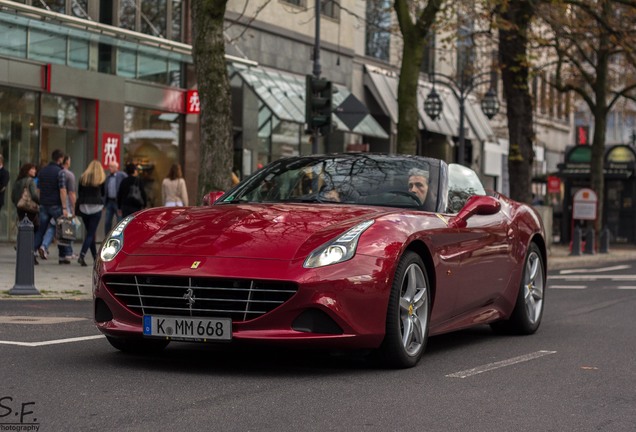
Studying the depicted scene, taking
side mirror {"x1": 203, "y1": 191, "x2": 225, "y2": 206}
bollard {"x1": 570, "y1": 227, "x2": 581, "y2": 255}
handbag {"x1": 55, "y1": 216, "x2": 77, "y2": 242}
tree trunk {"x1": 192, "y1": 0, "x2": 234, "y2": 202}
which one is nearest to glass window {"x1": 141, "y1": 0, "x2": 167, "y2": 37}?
handbag {"x1": 55, "y1": 216, "x2": 77, "y2": 242}

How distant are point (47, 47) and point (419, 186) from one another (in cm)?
1858

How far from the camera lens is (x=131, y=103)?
29.1m

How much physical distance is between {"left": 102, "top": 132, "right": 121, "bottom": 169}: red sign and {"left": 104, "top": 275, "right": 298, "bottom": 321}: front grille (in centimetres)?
2104

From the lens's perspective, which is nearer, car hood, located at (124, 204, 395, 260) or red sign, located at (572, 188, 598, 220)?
car hood, located at (124, 204, 395, 260)

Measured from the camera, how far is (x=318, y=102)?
22.0 metres

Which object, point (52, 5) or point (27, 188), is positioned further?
point (52, 5)

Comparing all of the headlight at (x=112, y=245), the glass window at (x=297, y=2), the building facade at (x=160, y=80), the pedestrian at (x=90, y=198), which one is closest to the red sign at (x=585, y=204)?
the building facade at (x=160, y=80)

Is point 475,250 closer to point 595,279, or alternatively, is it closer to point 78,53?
point 595,279

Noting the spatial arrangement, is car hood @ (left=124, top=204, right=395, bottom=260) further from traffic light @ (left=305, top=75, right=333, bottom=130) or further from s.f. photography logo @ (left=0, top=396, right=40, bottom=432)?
traffic light @ (left=305, top=75, right=333, bottom=130)

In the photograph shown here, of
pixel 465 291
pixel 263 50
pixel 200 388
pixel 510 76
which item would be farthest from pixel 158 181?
pixel 200 388

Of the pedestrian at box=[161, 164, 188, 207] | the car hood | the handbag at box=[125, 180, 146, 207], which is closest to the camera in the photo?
the car hood

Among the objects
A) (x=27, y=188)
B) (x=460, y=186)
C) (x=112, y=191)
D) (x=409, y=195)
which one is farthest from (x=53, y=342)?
(x=112, y=191)

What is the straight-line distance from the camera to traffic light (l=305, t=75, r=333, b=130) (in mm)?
21969

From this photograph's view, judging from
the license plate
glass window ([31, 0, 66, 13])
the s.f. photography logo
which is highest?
glass window ([31, 0, 66, 13])
